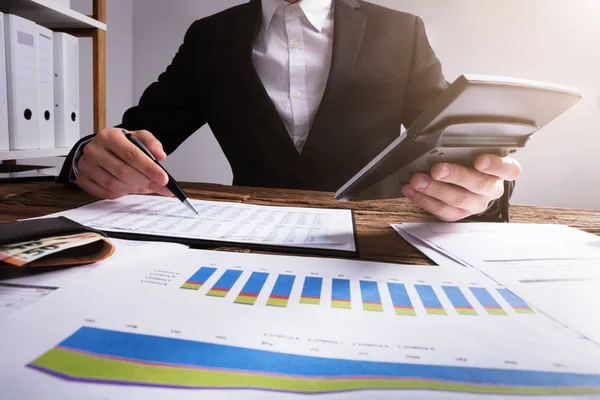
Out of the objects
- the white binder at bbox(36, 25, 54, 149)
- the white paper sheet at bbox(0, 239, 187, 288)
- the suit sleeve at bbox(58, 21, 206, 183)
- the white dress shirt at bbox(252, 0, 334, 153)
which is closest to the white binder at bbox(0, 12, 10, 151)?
the white binder at bbox(36, 25, 54, 149)

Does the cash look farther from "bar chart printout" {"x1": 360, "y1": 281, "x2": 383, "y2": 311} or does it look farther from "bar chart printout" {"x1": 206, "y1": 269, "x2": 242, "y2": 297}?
"bar chart printout" {"x1": 360, "y1": 281, "x2": 383, "y2": 311}

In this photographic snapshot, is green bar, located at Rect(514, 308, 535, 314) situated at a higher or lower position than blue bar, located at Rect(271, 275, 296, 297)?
higher

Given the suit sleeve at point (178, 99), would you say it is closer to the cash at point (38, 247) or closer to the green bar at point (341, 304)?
the cash at point (38, 247)

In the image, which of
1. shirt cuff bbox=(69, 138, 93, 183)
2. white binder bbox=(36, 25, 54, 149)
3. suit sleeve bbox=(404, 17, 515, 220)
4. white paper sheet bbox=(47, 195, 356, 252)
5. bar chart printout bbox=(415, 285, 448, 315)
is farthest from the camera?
white binder bbox=(36, 25, 54, 149)

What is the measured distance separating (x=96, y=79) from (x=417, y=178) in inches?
62.2

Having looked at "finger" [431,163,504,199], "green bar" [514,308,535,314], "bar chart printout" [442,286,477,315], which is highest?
"finger" [431,163,504,199]

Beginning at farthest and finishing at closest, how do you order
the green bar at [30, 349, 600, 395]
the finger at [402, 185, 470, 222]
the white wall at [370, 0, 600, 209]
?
the white wall at [370, 0, 600, 209]
the finger at [402, 185, 470, 222]
the green bar at [30, 349, 600, 395]

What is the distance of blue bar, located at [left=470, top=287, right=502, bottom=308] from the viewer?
31 centimetres

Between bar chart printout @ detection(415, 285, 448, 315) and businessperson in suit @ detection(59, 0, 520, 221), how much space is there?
78 cm

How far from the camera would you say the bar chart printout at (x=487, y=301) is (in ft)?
0.97

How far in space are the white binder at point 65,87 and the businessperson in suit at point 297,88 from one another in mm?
481

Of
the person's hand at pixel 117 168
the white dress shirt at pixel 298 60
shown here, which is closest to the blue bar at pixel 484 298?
the person's hand at pixel 117 168

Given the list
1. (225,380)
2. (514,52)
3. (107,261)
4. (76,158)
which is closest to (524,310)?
(225,380)

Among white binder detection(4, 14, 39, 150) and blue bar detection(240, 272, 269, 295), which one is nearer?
blue bar detection(240, 272, 269, 295)
